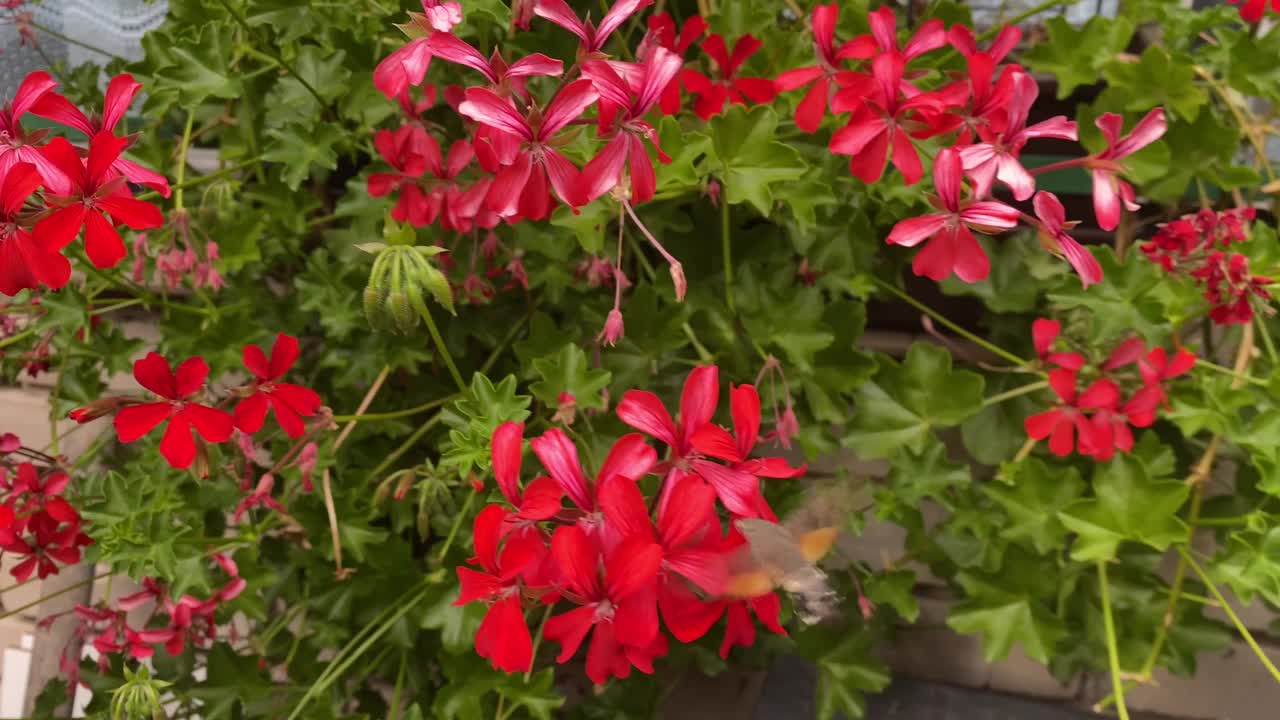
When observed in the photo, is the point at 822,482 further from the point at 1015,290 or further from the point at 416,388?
the point at 416,388

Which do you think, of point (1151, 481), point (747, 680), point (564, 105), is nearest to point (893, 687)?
point (747, 680)

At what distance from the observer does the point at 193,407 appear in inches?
25.0

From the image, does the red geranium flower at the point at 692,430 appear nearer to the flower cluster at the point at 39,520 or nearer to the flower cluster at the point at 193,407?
the flower cluster at the point at 193,407

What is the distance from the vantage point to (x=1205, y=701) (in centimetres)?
108

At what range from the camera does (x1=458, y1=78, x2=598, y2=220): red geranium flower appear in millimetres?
526

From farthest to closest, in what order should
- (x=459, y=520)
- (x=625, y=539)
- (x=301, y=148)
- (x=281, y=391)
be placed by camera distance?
(x=301, y=148) < (x=459, y=520) < (x=281, y=391) < (x=625, y=539)

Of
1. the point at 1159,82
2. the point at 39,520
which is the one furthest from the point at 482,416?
the point at 1159,82

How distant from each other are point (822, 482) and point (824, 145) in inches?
15.7

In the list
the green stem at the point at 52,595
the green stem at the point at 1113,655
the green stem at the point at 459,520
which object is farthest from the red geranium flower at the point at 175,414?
the green stem at the point at 1113,655

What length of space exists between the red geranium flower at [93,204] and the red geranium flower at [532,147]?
21 cm

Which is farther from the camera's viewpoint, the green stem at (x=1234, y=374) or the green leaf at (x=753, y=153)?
the green stem at (x=1234, y=374)

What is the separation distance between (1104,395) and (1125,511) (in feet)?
0.37

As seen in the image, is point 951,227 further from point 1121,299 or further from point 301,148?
point 301,148

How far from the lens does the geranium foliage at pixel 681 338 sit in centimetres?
70
